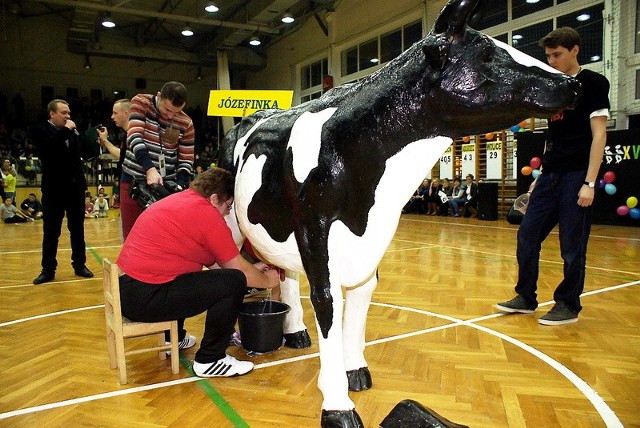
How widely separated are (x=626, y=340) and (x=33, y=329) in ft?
12.8

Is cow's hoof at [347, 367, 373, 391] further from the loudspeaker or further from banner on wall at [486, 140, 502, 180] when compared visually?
banner on wall at [486, 140, 502, 180]

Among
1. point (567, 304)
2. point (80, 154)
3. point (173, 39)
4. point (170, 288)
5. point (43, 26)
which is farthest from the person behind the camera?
point (173, 39)

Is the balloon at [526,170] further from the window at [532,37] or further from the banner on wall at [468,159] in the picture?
the window at [532,37]

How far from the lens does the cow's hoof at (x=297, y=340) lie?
296cm

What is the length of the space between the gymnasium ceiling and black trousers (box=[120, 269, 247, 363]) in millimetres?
13680

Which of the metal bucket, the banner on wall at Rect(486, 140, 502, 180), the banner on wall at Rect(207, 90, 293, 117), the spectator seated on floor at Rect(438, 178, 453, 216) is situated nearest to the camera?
the metal bucket

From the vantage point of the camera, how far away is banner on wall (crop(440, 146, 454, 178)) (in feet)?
44.5

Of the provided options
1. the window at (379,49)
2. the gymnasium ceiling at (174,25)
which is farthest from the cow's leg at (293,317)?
the gymnasium ceiling at (174,25)

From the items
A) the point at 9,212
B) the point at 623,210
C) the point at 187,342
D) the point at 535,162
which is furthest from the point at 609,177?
the point at 9,212

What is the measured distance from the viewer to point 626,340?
116 inches

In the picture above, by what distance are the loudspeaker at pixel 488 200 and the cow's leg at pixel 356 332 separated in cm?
952

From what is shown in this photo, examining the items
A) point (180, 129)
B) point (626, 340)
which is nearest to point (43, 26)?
point (180, 129)

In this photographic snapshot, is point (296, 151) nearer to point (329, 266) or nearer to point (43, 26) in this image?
point (329, 266)

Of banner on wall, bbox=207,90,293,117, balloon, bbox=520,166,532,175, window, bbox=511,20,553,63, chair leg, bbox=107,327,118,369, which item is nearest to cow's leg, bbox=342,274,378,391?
chair leg, bbox=107,327,118,369
